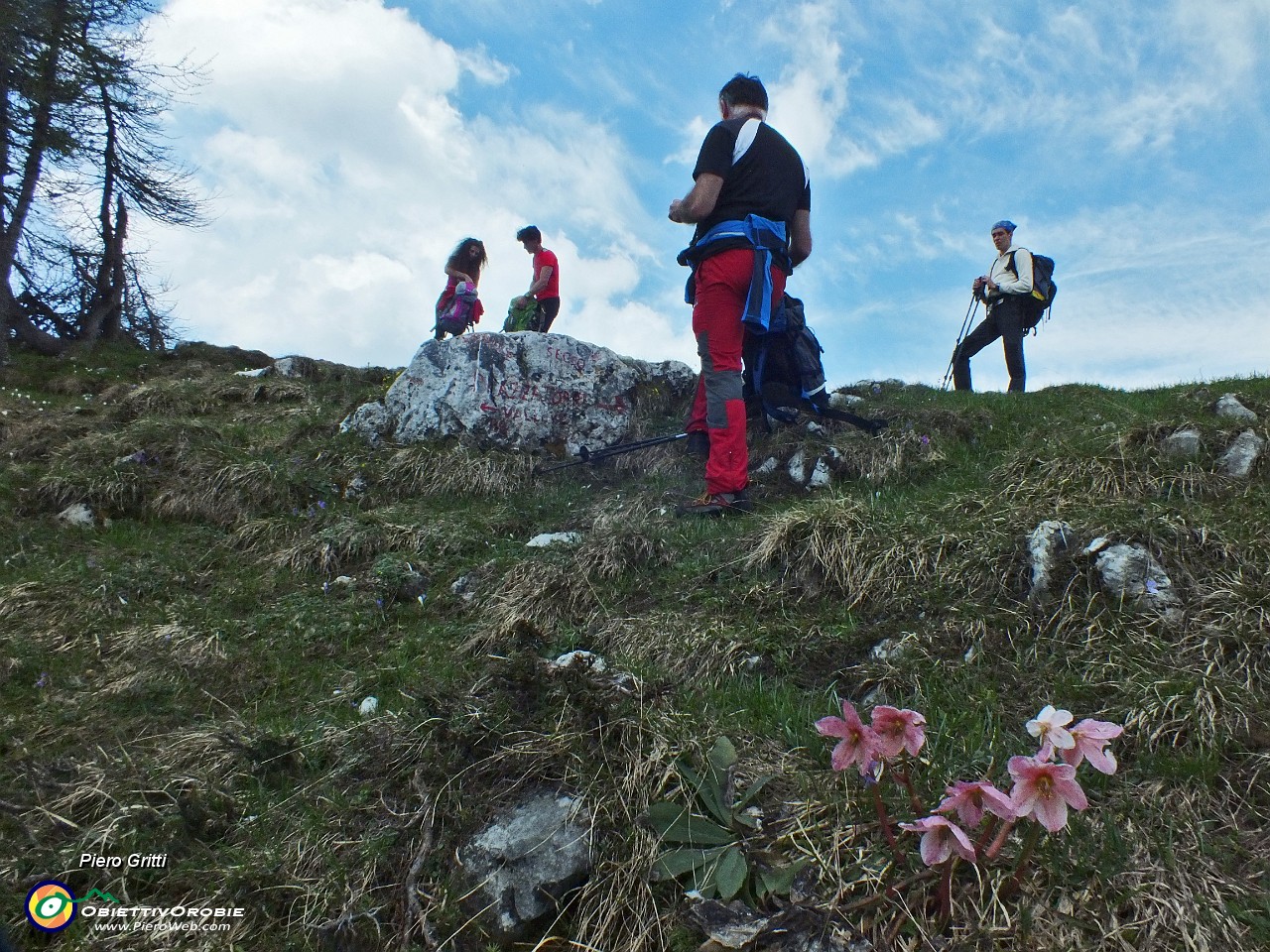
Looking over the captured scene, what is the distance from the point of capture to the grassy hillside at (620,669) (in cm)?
212

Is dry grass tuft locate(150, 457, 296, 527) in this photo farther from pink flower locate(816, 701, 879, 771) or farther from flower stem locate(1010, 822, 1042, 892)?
flower stem locate(1010, 822, 1042, 892)

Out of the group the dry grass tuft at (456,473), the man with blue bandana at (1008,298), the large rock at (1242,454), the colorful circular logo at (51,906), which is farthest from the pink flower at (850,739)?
the man with blue bandana at (1008,298)

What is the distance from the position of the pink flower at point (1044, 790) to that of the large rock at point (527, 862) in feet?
3.95

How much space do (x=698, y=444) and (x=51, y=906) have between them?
16.6ft

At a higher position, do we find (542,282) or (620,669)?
(542,282)

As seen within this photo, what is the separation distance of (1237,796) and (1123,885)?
67 centimetres

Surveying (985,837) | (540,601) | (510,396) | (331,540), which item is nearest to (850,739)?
(985,837)

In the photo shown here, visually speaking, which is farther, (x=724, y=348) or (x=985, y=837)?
(x=724, y=348)

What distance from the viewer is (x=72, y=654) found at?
4.12m

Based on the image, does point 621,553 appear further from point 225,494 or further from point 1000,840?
point 225,494

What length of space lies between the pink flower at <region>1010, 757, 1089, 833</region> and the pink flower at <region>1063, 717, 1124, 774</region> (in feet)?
0.10

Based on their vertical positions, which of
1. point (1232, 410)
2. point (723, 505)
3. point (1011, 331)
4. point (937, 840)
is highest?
point (1011, 331)

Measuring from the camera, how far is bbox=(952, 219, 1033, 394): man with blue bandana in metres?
8.20

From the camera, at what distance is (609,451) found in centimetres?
673
